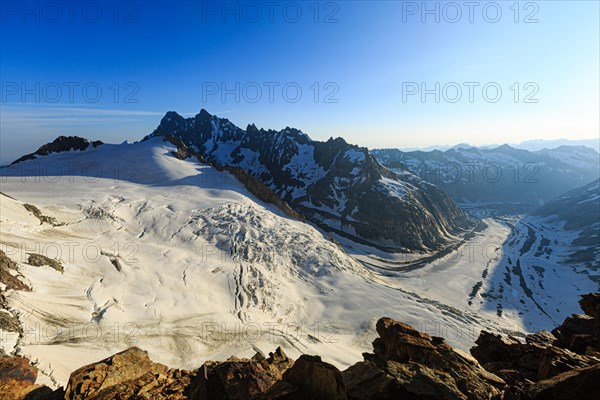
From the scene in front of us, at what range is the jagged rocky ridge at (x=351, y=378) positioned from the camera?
9844 mm

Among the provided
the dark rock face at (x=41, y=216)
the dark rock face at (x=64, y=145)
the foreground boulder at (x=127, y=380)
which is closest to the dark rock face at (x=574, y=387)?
the foreground boulder at (x=127, y=380)

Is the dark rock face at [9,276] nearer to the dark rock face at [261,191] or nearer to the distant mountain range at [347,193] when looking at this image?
the dark rock face at [261,191]

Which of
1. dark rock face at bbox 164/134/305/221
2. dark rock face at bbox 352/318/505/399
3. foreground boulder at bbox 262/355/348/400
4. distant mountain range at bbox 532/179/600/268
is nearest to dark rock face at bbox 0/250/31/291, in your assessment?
foreground boulder at bbox 262/355/348/400

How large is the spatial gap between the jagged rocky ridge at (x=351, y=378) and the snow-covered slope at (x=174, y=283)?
6401 mm

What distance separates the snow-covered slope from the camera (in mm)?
24078

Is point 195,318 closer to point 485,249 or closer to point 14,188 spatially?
point 14,188

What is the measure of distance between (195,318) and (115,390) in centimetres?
2007

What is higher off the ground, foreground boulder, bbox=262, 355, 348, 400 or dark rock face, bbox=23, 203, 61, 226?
dark rock face, bbox=23, 203, 61, 226

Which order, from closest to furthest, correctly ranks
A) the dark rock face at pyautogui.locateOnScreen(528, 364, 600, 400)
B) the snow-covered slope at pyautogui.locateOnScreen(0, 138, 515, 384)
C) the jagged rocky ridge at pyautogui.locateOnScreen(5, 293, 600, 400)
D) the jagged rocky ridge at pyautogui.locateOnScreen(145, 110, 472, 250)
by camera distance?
the dark rock face at pyautogui.locateOnScreen(528, 364, 600, 400), the jagged rocky ridge at pyautogui.locateOnScreen(5, 293, 600, 400), the snow-covered slope at pyautogui.locateOnScreen(0, 138, 515, 384), the jagged rocky ridge at pyautogui.locateOnScreen(145, 110, 472, 250)

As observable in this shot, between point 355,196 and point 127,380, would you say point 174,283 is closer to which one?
point 127,380

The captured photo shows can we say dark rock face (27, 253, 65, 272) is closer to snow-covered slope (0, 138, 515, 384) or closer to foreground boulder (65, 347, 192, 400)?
snow-covered slope (0, 138, 515, 384)

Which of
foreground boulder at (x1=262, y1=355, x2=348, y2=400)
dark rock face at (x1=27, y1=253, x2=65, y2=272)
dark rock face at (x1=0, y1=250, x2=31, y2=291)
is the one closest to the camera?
foreground boulder at (x1=262, y1=355, x2=348, y2=400)

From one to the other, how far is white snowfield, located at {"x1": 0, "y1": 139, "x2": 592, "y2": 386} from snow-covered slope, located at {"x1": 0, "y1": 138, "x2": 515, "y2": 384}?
179 mm

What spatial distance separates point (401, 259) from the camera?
104000 millimetres
